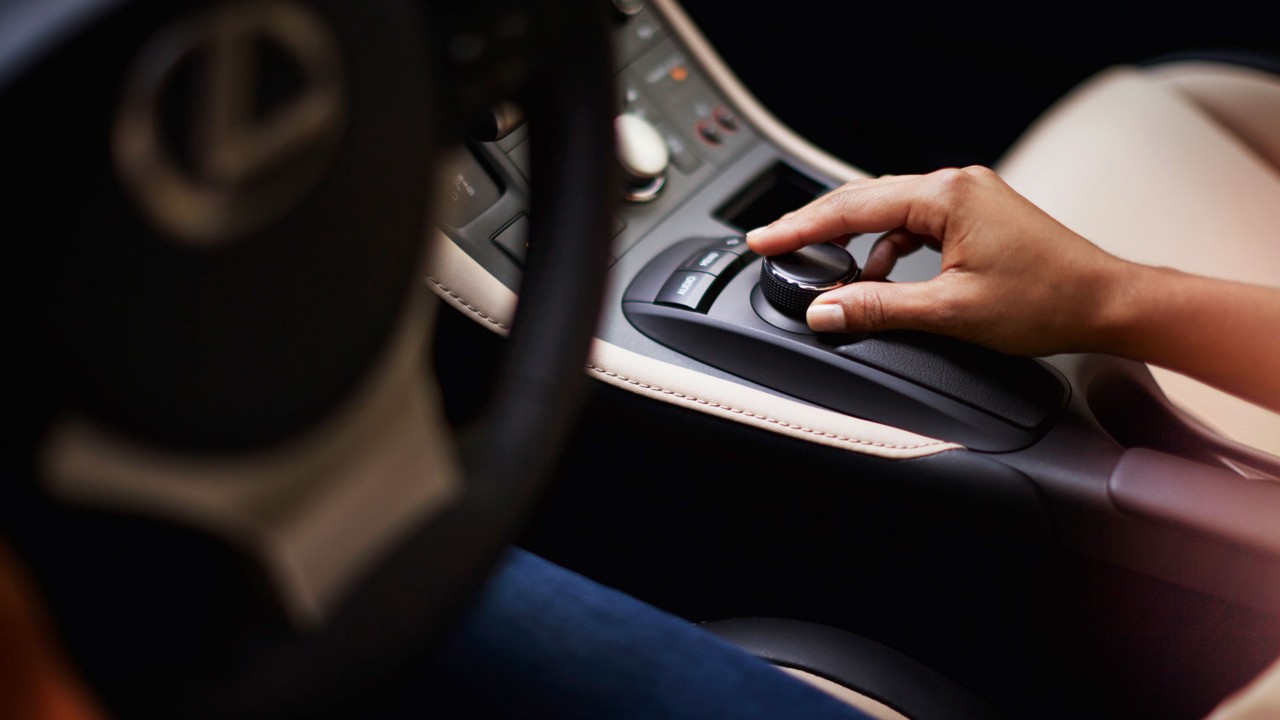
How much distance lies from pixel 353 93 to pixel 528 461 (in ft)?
0.55

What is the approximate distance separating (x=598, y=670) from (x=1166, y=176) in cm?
75

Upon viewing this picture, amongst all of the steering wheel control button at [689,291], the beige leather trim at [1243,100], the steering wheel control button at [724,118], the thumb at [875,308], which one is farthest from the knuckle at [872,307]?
the beige leather trim at [1243,100]

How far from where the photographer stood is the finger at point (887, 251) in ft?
2.35

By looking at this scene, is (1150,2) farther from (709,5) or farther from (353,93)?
(353,93)

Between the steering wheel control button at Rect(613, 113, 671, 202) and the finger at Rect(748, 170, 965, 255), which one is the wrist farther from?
the steering wheel control button at Rect(613, 113, 671, 202)

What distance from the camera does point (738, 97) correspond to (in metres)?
0.95

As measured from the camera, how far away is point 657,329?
0.70 m

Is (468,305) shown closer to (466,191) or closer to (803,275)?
(466,191)

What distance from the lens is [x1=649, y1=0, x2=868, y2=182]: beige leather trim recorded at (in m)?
0.92

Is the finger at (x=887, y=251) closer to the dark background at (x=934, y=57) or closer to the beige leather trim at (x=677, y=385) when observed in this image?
the beige leather trim at (x=677, y=385)

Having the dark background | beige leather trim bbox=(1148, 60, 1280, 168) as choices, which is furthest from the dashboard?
the dark background

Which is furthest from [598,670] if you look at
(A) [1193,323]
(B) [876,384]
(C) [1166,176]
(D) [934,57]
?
(D) [934,57]

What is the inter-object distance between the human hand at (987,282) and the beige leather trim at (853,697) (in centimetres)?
23

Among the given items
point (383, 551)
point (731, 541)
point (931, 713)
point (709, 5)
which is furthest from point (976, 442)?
point (709, 5)
